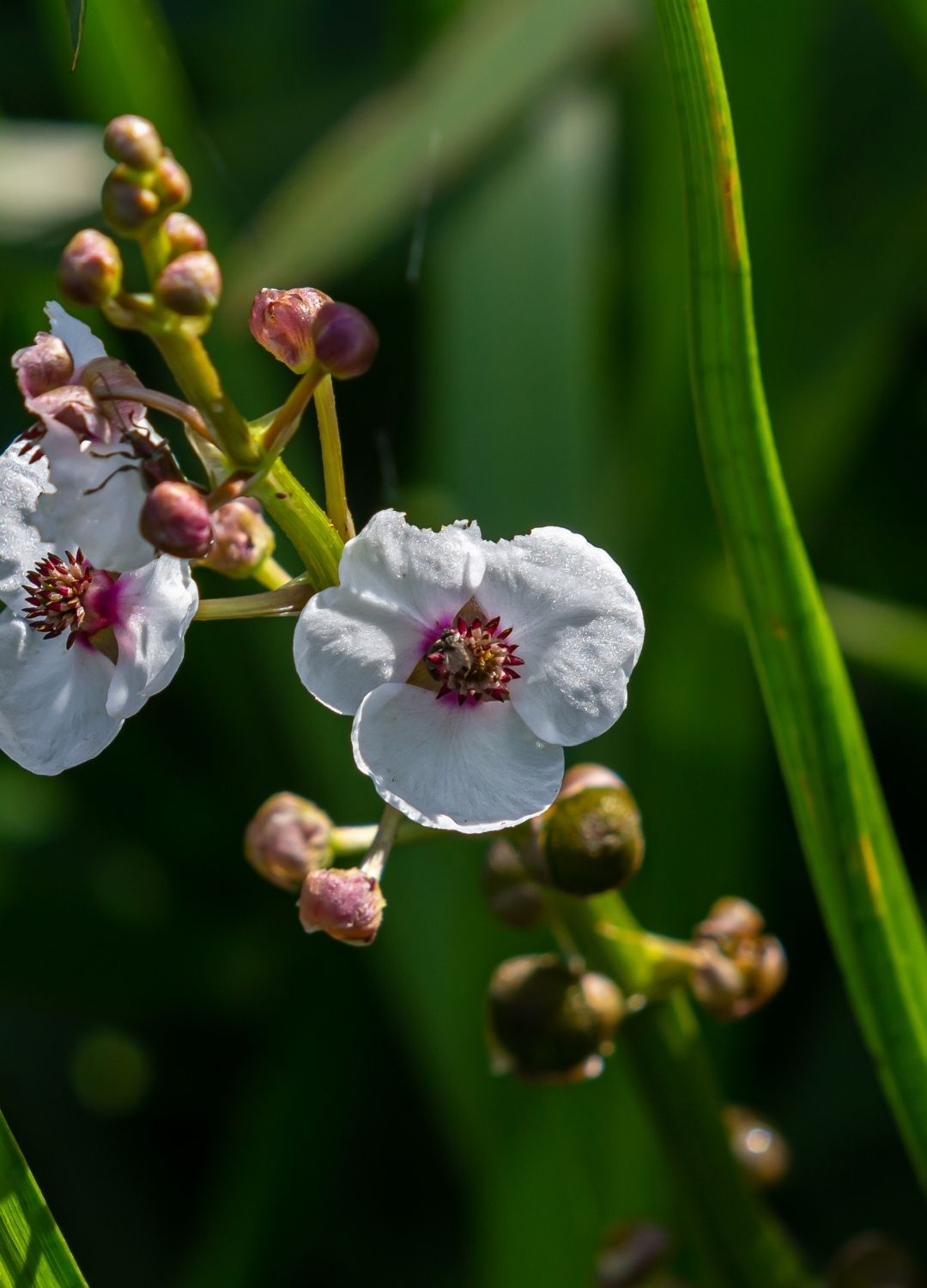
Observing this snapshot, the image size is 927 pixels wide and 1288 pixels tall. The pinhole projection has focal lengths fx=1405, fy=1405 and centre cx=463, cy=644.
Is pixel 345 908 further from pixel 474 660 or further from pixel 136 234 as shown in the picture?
pixel 136 234

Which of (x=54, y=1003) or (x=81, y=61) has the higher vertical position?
(x=81, y=61)

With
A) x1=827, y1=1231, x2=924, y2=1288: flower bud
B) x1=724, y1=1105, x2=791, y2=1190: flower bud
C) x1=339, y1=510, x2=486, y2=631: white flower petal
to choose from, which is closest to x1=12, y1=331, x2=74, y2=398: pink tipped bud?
x1=339, y1=510, x2=486, y2=631: white flower petal

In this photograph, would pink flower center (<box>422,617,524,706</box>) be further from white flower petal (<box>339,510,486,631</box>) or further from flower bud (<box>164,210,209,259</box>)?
flower bud (<box>164,210,209,259</box>)

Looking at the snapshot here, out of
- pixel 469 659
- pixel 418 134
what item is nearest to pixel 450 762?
pixel 469 659

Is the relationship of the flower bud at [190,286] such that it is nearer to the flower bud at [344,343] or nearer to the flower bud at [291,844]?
the flower bud at [344,343]

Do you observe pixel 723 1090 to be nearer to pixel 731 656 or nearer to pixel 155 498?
pixel 731 656

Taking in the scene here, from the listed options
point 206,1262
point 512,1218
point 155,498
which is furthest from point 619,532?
point 155,498
